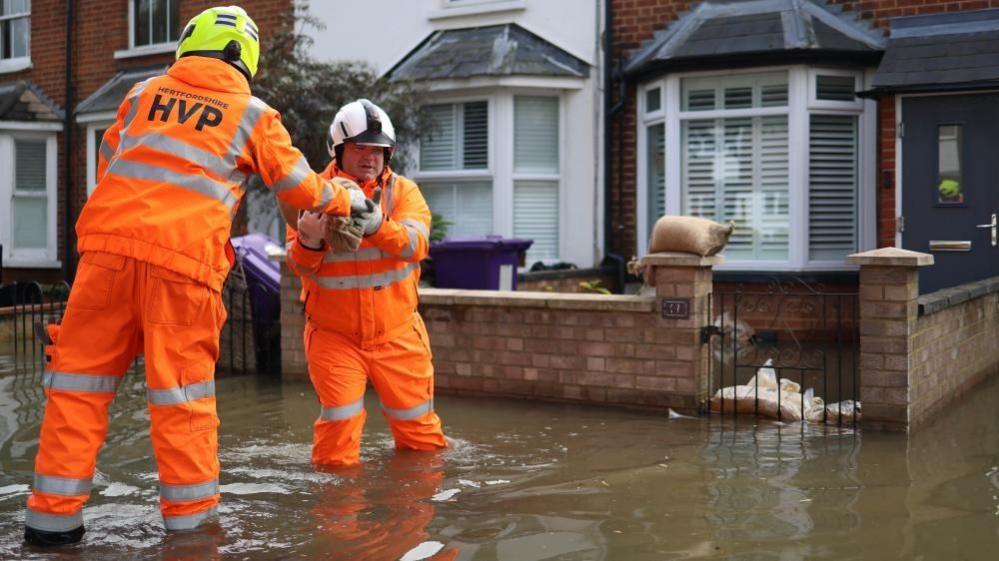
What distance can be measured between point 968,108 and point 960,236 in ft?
3.83

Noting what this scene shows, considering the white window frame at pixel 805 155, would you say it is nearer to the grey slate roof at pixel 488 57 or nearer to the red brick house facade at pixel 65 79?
the grey slate roof at pixel 488 57

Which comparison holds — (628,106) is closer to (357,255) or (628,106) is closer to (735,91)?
(735,91)

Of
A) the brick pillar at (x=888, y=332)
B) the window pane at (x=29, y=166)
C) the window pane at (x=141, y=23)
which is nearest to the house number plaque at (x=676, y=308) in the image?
the brick pillar at (x=888, y=332)

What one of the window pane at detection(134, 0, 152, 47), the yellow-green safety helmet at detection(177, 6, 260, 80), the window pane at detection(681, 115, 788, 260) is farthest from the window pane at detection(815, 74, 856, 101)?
the window pane at detection(134, 0, 152, 47)

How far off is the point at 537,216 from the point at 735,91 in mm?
2745

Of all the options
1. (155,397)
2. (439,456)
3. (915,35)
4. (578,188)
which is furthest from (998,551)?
(578,188)

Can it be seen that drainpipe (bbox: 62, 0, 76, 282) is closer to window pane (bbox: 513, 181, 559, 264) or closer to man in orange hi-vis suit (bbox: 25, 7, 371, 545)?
window pane (bbox: 513, 181, 559, 264)

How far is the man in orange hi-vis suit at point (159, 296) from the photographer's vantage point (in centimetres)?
418

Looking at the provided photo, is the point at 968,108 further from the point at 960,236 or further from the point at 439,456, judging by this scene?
the point at 439,456

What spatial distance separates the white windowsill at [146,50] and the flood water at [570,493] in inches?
358

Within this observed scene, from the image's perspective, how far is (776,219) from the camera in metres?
11.2

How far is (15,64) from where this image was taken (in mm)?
17141

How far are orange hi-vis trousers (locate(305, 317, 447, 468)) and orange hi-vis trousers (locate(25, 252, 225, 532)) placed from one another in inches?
47.2

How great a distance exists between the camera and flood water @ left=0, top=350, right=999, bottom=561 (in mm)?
4277
